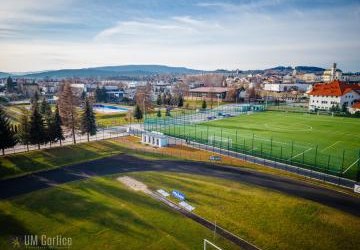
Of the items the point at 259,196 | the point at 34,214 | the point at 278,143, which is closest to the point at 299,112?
the point at 278,143

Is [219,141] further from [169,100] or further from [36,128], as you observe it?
[169,100]

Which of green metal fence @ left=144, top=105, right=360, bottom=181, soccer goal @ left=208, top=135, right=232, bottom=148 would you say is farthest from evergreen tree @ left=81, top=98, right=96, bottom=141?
soccer goal @ left=208, top=135, right=232, bottom=148

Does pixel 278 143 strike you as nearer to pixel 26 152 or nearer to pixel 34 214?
pixel 34 214

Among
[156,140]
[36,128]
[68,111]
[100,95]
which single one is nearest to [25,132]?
[36,128]

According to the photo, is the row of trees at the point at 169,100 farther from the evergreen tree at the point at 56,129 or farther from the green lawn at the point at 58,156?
the evergreen tree at the point at 56,129

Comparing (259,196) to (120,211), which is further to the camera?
(259,196)

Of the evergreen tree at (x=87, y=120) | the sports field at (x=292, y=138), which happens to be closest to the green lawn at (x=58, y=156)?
the evergreen tree at (x=87, y=120)
